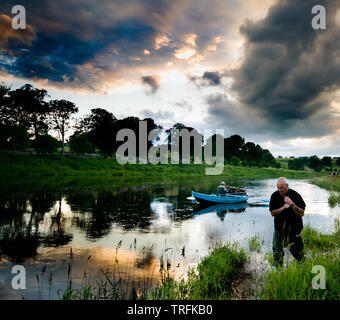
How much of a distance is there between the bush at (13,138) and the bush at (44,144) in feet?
13.2

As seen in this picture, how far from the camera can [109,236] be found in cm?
1271

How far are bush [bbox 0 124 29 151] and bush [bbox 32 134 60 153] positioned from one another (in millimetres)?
4034

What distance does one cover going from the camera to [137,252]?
405 inches

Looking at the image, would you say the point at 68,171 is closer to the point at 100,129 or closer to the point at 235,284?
the point at 100,129

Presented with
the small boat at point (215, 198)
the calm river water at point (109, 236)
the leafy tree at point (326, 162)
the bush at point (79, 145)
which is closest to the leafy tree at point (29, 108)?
the bush at point (79, 145)

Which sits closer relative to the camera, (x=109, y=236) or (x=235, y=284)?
(x=235, y=284)

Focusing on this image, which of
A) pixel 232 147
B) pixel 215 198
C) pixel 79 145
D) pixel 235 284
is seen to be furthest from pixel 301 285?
pixel 232 147

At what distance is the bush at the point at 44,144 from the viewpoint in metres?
53.0

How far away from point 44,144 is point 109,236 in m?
48.0

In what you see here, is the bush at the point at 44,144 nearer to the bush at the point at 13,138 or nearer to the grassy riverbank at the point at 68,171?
the grassy riverbank at the point at 68,171

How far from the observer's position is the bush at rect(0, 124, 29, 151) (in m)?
46.2
